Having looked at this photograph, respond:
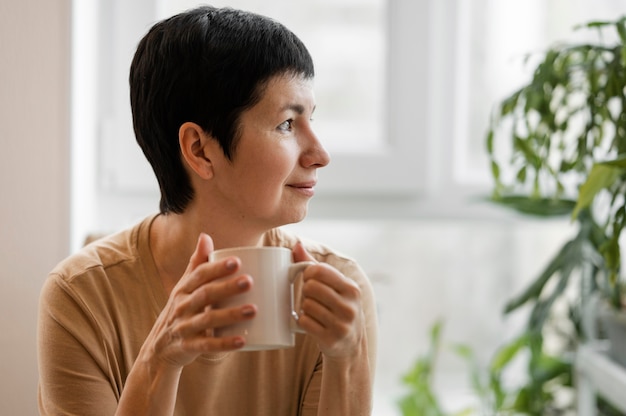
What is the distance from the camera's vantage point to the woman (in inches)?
41.8

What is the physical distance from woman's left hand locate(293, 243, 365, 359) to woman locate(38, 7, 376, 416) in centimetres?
2

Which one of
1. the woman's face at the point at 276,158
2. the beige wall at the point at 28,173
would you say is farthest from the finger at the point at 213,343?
the beige wall at the point at 28,173

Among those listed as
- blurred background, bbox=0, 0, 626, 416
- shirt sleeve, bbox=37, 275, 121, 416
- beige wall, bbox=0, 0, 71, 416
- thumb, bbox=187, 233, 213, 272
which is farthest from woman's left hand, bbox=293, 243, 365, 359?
blurred background, bbox=0, 0, 626, 416

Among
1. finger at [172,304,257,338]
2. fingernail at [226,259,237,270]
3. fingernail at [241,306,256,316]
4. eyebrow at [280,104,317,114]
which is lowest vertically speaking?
finger at [172,304,257,338]

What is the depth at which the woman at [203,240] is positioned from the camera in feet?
3.49

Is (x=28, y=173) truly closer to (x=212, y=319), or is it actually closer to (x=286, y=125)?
(x=286, y=125)

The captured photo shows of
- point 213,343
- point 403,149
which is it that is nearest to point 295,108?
point 213,343

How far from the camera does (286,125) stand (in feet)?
3.67

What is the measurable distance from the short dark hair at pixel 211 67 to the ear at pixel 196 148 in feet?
0.04

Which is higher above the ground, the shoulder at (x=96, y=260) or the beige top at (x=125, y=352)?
the shoulder at (x=96, y=260)

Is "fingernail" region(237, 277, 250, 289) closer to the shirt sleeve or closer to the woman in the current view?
the woman

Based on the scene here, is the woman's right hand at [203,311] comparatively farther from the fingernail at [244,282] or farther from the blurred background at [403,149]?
the blurred background at [403,149]

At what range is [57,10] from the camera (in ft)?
4.80

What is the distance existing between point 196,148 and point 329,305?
1.13ft
